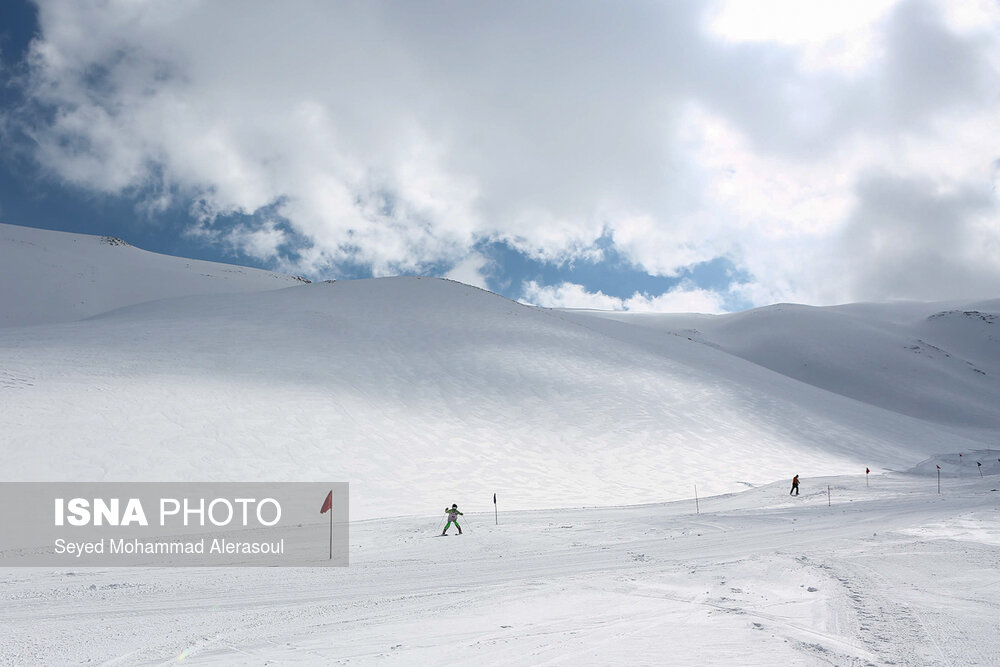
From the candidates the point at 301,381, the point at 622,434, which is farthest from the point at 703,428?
the point at 301,381

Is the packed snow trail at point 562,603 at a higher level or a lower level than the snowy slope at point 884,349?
lower

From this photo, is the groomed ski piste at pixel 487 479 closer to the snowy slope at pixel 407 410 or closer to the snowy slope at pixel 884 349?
the snowy slope at pixel 407 410

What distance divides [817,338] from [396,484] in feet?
266

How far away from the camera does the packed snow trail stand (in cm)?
571

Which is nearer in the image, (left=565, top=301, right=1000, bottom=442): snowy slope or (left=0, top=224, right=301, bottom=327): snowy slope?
(left=0, top=224, right=301, bottom=327): snowy slope

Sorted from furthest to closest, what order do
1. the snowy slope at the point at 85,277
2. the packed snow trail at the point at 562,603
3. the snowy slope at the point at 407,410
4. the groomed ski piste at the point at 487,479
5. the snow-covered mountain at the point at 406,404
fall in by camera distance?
1. the snowy slope at the point at 85,277
2. the snow-covered mountain at the point at 406,404
3. the snowy slope at the point at 407,410
4. the groomed ski piste at the point at 487,479
5. the packed snow trail at the point at 562,603

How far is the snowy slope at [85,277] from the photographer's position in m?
43.0

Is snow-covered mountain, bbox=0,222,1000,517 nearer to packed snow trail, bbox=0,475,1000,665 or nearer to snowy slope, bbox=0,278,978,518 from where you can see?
snowy slope, bbox=0,278,978,518

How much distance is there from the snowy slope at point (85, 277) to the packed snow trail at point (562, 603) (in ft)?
141

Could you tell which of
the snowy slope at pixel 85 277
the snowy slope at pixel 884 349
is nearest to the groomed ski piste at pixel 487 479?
the snowy slope at pixel 85 277

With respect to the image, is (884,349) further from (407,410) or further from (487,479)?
(487,479)

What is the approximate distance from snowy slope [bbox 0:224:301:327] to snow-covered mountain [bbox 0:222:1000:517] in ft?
1.36

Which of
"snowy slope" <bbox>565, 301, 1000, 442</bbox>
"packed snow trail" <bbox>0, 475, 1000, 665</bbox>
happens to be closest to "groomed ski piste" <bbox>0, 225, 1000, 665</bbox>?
"packed snow trail" <bbox>0, 475, 1000, 665</bbox>

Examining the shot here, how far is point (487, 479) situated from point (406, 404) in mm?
6363
